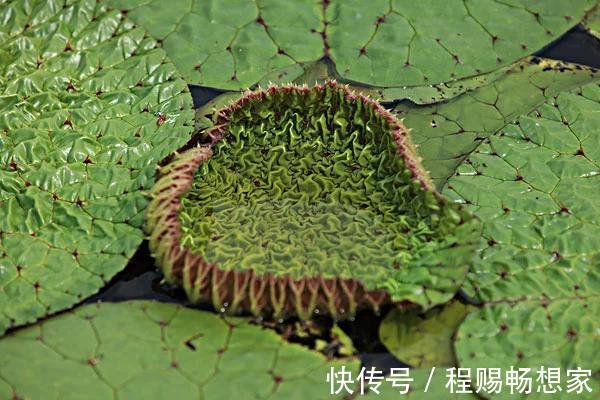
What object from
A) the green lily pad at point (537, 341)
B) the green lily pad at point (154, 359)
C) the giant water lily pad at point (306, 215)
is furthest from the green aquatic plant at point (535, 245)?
the green lily pad at point (154, 359)

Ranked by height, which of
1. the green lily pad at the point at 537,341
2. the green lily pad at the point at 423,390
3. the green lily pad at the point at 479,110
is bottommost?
the green lily pad at the point at 423,390

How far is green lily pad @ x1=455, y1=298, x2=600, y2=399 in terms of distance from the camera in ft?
11.3

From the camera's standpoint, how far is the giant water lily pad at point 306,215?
11.9 ft

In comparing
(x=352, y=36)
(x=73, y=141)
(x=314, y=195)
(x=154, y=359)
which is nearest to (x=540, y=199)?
(x=314, y=195)

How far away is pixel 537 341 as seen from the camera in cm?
358

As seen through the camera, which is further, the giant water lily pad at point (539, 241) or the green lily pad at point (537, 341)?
the giant water lily pad at point (539, 241)

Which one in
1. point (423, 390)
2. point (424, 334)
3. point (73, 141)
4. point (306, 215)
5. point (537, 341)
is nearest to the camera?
point (423, 390)

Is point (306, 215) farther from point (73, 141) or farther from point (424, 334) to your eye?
point (73, 141)

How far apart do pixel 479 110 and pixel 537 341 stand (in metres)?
1.71

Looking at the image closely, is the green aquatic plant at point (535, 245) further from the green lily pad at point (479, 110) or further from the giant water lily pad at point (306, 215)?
the giant water lily pad at point (306, 215)

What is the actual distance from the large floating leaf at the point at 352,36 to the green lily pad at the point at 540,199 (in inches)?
23.7

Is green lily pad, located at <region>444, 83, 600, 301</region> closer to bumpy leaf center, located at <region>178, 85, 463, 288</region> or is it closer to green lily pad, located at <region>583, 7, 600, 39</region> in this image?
bumpy leaf center, located at <region>178, 85, 463, 288</region>

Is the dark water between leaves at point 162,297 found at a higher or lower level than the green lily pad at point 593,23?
lower

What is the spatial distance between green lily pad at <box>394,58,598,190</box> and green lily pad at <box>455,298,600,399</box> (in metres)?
1.02
